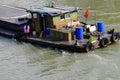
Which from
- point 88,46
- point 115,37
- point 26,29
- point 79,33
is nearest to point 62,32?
point 79,33

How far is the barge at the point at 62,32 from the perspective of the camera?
65.6 ft

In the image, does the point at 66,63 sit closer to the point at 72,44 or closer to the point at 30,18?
the point at 72,44

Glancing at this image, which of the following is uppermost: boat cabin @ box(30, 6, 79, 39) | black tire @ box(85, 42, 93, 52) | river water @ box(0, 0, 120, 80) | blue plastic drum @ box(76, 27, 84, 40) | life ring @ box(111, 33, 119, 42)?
boat cabin @ box(30, 6, 79, 39)

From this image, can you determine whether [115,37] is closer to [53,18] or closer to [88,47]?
[88,47]

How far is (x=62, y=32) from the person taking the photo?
66.4 ft

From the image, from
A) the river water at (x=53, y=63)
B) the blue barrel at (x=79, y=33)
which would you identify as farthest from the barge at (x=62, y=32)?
the river water at (x=53, y=63)

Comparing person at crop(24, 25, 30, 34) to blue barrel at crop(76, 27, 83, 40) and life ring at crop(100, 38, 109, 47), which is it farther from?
life ring at crop(100, 38, 109, 47)

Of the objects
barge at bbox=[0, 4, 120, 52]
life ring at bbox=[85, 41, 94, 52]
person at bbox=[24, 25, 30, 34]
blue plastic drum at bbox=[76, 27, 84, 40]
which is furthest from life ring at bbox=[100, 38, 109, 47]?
Answer: person at bbox=[24, 25, 30, 34]

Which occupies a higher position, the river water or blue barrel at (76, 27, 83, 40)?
blue barrel at (76, 27, 83, 40)

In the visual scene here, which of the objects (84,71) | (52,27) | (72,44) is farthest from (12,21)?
(84,71)

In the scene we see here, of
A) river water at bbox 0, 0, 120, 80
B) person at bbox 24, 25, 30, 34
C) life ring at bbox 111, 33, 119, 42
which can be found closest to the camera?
river water at bbox 0, 0, 120, 80

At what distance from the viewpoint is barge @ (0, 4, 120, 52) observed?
20.0m

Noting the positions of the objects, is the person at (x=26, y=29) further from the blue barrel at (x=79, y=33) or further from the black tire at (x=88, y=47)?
the black tire at (x=88, y=47)

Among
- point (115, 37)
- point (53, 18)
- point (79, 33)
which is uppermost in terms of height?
point (53, 18)
